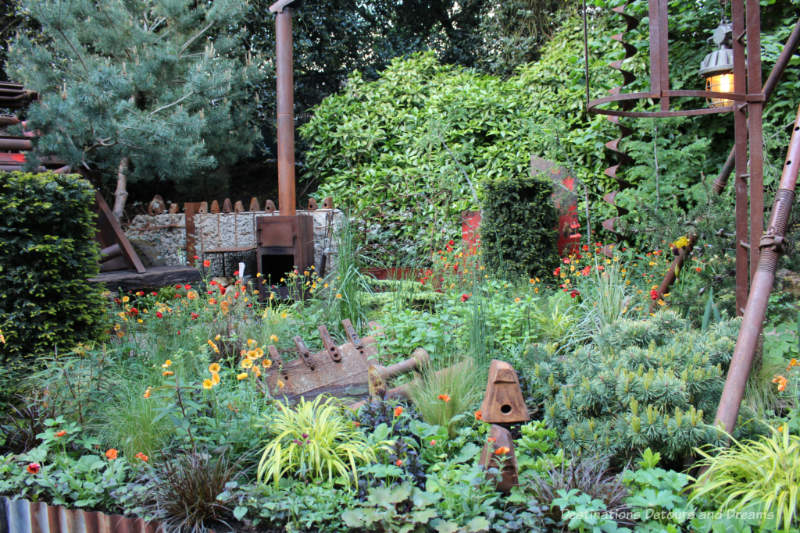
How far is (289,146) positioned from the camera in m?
6.22

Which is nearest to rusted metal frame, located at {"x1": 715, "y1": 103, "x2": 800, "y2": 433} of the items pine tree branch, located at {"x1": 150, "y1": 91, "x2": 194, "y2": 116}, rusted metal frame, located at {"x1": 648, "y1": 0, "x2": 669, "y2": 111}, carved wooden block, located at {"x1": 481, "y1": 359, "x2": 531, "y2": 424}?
rusted metal frame, located at {"x1": 648, "y1": 0, "x2": 669, "y2": 111}

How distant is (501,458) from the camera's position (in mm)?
1936

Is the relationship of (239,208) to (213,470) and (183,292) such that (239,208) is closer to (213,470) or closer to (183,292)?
(183,292)

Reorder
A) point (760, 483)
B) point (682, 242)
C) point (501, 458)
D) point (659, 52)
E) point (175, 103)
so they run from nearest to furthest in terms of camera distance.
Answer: point (760, 483) < point (501, 458) < point (659, 52) < point (682, 242) < point (175, 103)

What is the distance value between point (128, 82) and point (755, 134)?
5412 mm

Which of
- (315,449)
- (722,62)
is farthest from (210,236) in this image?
(722,62)

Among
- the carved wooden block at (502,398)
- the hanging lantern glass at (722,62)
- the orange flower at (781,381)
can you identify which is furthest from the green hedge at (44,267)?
the hanging lantern glass at (722,62)

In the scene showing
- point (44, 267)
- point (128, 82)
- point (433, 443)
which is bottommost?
point (433, 443)

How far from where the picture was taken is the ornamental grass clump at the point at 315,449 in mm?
2041

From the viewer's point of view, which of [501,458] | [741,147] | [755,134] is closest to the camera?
[501,458]

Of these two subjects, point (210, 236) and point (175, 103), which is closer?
point (175, 103)

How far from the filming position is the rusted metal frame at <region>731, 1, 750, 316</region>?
2650 mm

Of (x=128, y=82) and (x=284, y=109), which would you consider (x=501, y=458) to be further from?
(x=128, y=82)

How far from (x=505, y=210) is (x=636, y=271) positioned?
129 cm
